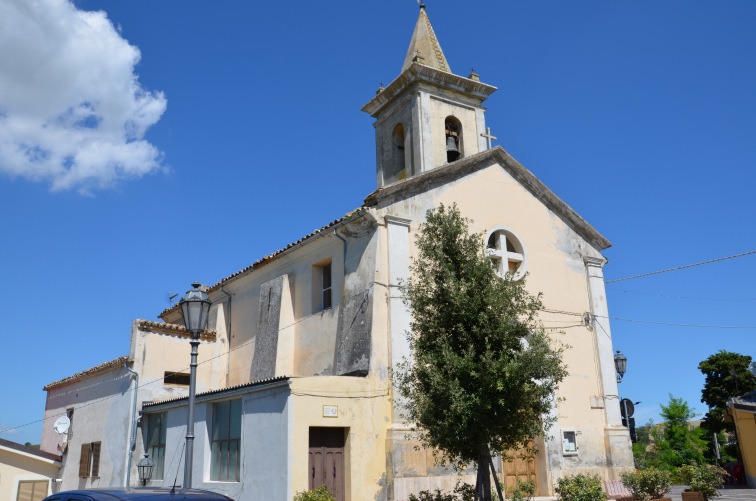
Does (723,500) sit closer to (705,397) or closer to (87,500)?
(87,500)

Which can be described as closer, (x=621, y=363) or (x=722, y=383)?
(x=621, y=363)

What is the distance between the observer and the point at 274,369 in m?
19.8

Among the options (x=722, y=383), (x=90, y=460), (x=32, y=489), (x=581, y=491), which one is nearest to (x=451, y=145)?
(x=581, y=491)

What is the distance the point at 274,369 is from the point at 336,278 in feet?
11.1

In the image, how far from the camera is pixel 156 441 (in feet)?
65.8

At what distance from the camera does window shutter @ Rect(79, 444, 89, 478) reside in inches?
891

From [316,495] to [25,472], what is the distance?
14712 millimetres

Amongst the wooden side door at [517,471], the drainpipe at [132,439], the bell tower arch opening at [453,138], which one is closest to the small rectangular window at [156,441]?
the drainpipe at [132,439]

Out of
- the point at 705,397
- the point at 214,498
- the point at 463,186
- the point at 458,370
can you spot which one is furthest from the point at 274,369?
the point at 705,397

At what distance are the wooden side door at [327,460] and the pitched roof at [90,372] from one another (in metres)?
9.18

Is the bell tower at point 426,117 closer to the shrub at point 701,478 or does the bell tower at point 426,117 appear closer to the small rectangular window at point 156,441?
the small rectangular window at point 156,441

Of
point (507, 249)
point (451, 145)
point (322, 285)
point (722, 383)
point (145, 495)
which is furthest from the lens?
point (722, 383)

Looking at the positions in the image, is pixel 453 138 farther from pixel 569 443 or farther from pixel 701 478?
pixel 701 478

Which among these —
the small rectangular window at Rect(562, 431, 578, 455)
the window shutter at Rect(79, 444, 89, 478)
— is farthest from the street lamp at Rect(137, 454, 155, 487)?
the small rectangular window at Rect(562, 431, 578, 455)
